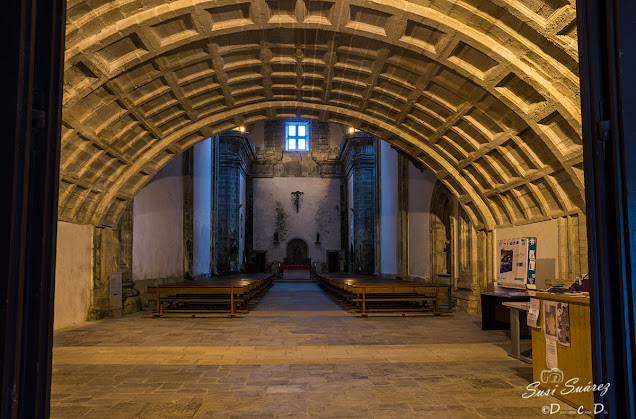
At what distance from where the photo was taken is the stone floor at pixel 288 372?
16.6 feet

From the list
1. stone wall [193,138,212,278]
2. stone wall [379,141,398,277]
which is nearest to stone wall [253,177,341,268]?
stone wall [193,138,212,278]

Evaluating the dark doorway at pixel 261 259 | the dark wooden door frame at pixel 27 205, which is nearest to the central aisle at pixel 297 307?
the dark wooden door frame at pixel 27 205

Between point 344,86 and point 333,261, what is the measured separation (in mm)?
25645

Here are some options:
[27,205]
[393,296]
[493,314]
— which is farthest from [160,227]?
[27,205]

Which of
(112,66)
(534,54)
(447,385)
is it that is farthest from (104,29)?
(447,385)

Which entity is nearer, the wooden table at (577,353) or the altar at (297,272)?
the wooden table at (577,353)

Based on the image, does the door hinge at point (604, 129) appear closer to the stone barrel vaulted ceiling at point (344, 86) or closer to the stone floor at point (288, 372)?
the stone floor at point (288, 372)

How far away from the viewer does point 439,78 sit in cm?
957

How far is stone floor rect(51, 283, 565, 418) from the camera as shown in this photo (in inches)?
199

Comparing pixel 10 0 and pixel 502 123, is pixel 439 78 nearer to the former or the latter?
pixel 502 123

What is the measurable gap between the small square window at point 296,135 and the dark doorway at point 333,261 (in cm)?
803

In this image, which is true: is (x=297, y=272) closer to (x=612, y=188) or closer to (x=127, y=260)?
(x=127, y=260)

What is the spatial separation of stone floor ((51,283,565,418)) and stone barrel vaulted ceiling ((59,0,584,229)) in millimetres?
3365

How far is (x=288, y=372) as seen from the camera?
21.7 feet
